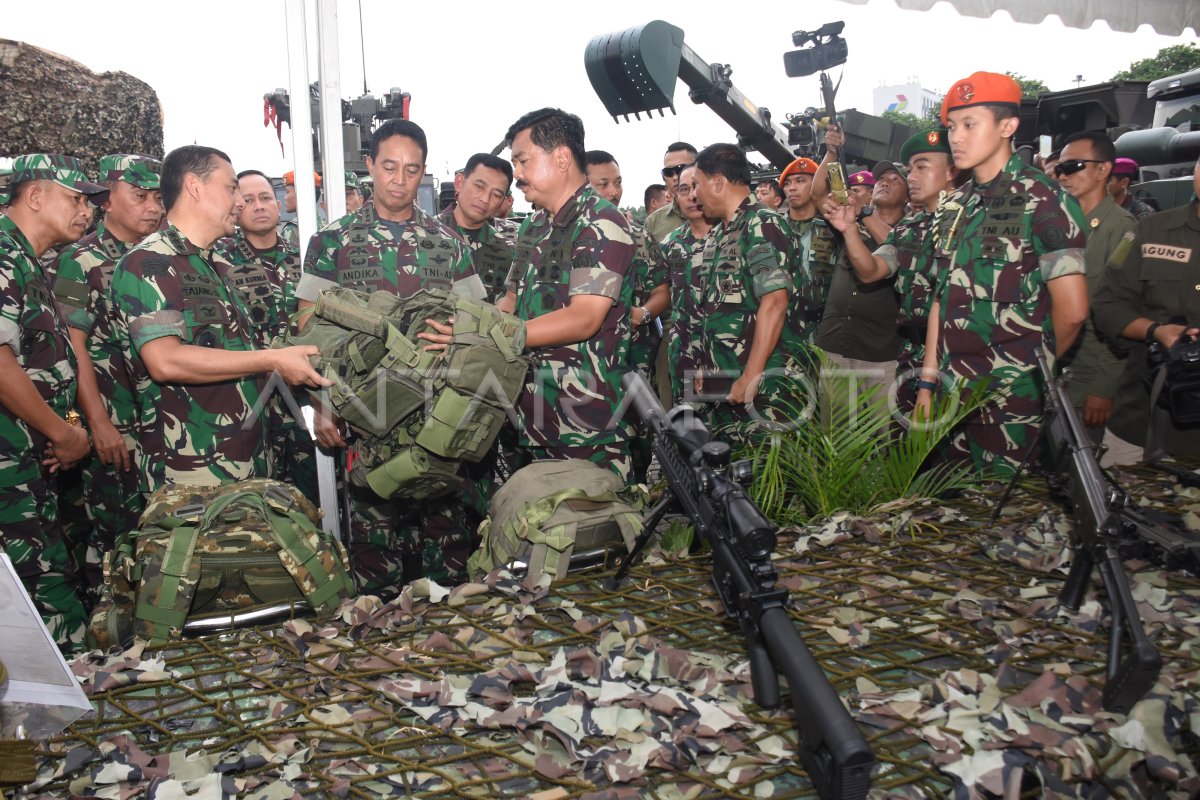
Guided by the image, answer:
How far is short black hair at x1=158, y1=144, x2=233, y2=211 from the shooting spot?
10.3ft

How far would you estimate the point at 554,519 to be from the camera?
2.51 metres

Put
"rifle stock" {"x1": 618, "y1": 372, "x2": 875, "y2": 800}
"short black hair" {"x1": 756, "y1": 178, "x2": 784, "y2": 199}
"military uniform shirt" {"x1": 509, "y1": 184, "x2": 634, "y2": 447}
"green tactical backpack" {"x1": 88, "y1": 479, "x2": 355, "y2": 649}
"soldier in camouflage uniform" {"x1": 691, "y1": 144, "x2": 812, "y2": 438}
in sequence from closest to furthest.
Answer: "rifle stock" {"x1": 618, "y1": 372, "x2": 875, "y2": 800}
"green tactical backpack" {"x1": 88, "y1": 479, "x2": 355, "y2": 649}
"military uniform shirt" {"x1": 509, "y1": 184, "x2": 634, "y2": 447}
"soldier in camouflage uniform" {"x1": 691, "y1": 144, "x2": 812, "y2": 438}
"short black hair" {"x1": 756, "y1": 178, "x2": 784, "y2": 199}

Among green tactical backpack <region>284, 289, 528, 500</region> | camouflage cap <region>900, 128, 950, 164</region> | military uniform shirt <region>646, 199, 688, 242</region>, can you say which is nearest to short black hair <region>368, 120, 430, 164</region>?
green tactical backpack <region>284, 289, 528, 500</region>

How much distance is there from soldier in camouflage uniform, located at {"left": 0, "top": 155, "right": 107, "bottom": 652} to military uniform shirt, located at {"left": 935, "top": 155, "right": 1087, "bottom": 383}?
3592 millimetres

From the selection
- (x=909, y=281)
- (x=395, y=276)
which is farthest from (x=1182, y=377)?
(x=395, y=276)

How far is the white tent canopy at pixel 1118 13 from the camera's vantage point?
5.03m

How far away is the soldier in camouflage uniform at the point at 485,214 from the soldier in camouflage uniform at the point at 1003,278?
2.80m

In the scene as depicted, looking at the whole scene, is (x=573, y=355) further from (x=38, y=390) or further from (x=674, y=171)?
(x=674, y=171)

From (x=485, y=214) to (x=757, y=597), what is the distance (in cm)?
442

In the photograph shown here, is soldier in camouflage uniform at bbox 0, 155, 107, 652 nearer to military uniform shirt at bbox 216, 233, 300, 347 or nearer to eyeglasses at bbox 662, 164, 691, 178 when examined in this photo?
military uniform shirt at bbox 216, 233, 300, 347

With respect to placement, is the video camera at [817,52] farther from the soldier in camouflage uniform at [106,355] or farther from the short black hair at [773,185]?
the soldier in camouflage uniform at [106,355]

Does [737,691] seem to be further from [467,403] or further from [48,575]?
[48,575]

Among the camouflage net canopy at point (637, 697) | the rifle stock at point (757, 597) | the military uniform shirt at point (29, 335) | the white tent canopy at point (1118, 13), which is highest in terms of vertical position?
the white tent canopy at point (1118, 13)

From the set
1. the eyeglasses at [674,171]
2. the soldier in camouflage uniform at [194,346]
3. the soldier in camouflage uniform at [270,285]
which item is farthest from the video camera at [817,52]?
the soldier in camouflage uniform at [194,346]
